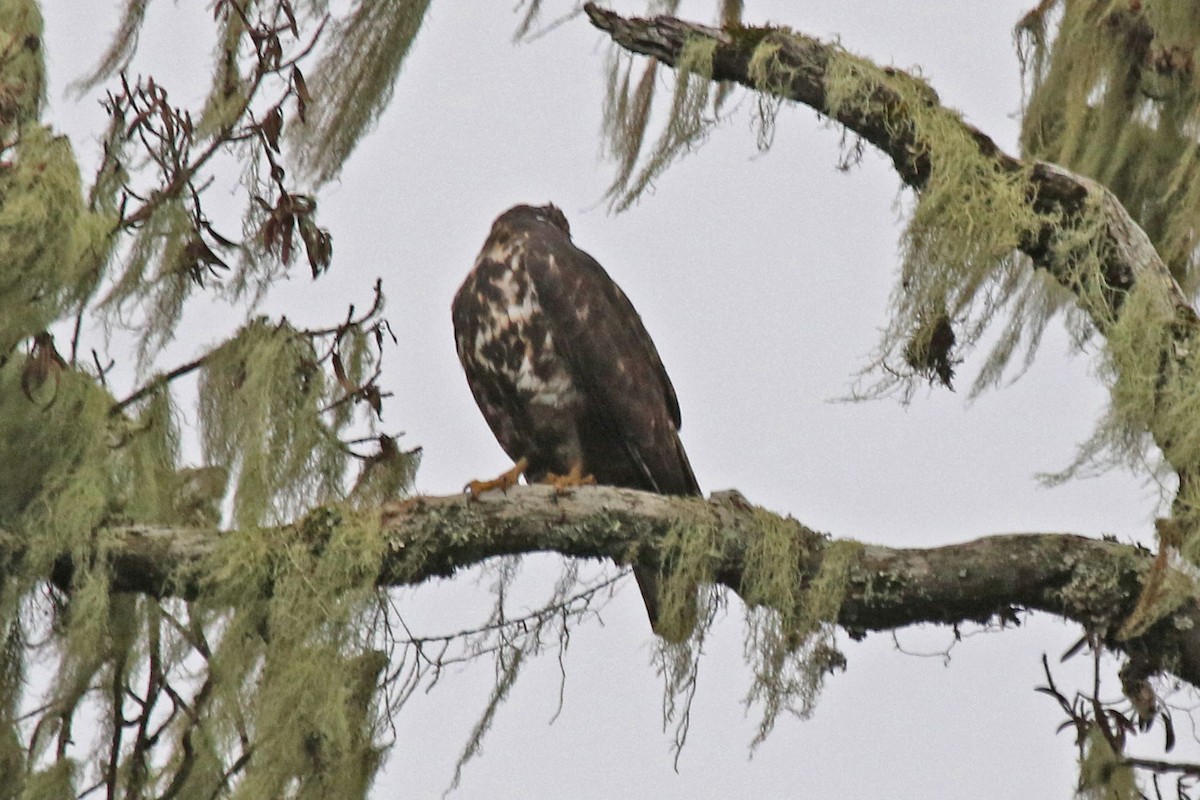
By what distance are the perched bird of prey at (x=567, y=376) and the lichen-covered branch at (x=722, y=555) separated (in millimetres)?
1216

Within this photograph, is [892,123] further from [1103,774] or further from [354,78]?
[1103,774]

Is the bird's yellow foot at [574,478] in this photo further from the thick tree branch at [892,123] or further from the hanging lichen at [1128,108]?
the hanging lichen at [1128,108]

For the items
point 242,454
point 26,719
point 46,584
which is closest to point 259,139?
point 242,454

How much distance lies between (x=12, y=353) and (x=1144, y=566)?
2.50m

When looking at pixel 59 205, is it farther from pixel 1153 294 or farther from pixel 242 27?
pixel 1153 294

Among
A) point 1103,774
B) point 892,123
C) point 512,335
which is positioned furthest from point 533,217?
point 1103,774

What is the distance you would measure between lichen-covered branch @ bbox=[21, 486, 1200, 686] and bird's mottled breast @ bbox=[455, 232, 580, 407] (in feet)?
4.35

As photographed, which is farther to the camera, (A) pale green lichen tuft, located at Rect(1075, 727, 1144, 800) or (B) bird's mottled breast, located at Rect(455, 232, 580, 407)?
(B) bird's mottled breast, located at Rect(455, 232, 580, 407)

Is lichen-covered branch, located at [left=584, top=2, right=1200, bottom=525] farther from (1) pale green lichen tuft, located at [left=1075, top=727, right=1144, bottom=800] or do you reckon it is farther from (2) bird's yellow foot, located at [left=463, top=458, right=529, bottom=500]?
(2) bird's yellow foot, located at [left=463, top=458, right=529, bottom=500]

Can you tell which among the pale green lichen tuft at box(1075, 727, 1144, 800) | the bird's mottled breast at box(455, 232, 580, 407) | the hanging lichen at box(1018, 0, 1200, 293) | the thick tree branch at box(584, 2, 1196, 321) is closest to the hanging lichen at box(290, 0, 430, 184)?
the thick tree branch at box(584, 2, 1196, 321)

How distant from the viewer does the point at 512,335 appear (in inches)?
222

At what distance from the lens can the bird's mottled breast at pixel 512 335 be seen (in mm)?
5617

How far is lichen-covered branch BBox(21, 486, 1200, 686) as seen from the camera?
4.14 m

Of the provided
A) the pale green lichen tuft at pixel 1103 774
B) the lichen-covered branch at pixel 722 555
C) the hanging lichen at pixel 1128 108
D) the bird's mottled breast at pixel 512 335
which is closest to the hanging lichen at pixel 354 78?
the bird's mottled breast at pixel 512 335
